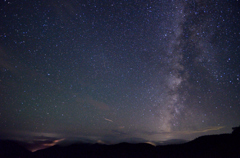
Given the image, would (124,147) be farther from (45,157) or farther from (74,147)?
(45,157)

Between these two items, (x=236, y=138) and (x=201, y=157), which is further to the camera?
(x=201, y=157)

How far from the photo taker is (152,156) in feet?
169

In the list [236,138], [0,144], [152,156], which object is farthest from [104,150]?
[0,144]

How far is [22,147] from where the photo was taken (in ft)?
364

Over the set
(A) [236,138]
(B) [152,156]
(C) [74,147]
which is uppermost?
(A) [236,138]

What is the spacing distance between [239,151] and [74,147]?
89.7 meters

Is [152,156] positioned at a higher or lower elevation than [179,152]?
lower

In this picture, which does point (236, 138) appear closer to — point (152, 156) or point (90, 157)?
point (152, 156)

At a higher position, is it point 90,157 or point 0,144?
point 90,157

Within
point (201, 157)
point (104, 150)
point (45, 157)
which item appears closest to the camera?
point (201, 157)

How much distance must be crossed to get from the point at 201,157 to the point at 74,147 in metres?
80.7

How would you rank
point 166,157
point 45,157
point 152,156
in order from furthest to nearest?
1. point 45,157
2. point 152,156
3. point 166,157

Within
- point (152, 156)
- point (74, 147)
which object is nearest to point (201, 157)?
point (152, 156)

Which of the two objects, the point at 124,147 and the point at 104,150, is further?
the point at 124,147
